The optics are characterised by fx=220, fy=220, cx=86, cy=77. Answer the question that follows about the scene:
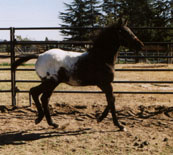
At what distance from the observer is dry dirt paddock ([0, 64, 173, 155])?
10.3 feet

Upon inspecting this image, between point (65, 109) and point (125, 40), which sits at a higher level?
point (125, 40)

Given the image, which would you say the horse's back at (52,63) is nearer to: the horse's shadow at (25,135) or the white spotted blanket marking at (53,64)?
the white spotted blanket marking at (53,64)

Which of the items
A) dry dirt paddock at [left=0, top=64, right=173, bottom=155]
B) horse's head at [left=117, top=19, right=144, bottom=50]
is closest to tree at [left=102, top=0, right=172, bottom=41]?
dry dirt paddock at [left=0, top=64, right=173, bottom=155]

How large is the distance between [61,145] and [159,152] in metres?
1.39

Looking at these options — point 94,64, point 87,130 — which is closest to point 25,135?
point 87,130

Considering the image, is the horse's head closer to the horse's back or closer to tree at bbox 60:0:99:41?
the horse's back

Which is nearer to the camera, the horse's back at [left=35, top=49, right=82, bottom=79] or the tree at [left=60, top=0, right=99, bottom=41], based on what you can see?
the horse's back at [left=35, top=49, right=82, bottom=79]

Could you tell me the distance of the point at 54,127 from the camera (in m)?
4.09

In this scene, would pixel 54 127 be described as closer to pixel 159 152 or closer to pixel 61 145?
pixel 61 145

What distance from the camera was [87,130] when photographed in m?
3.96

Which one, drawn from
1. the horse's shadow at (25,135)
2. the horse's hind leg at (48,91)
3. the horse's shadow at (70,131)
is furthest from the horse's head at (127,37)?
the horse's shadow at (25,135)

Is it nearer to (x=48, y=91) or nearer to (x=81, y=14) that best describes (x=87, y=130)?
(x=48, y=91)

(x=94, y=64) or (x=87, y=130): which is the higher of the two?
(x=94, y=64)

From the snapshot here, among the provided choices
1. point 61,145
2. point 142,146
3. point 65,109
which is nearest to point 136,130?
point 142,146
